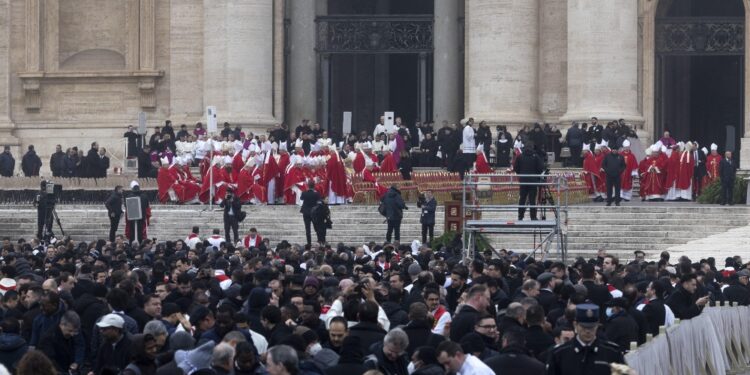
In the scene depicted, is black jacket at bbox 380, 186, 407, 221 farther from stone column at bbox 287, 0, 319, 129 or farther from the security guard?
the security guard

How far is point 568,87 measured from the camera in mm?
45188

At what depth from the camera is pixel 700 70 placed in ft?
176

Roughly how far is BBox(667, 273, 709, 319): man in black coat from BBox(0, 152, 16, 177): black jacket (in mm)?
29096

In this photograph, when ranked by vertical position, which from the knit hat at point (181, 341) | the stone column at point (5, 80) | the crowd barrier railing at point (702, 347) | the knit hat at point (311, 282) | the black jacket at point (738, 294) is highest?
the stone column at point (5, 80)

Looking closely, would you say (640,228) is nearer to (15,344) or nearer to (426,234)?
(426,234)

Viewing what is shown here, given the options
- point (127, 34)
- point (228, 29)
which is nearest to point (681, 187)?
point (228, 29)

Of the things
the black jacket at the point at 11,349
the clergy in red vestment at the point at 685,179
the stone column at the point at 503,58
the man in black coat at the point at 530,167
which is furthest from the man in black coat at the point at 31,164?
the black jacket at the point at 11,349

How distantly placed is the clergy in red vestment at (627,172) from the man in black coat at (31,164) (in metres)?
14.8

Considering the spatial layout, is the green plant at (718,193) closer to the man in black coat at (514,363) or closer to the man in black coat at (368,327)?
the man in black coat at (368,327)

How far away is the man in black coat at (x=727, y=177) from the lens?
37438mm

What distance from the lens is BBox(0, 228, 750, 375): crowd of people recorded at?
41.7 feet

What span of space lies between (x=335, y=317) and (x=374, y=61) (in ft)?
135

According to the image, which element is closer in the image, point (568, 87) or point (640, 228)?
point (640, 228)

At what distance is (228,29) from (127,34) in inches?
Result: 141
